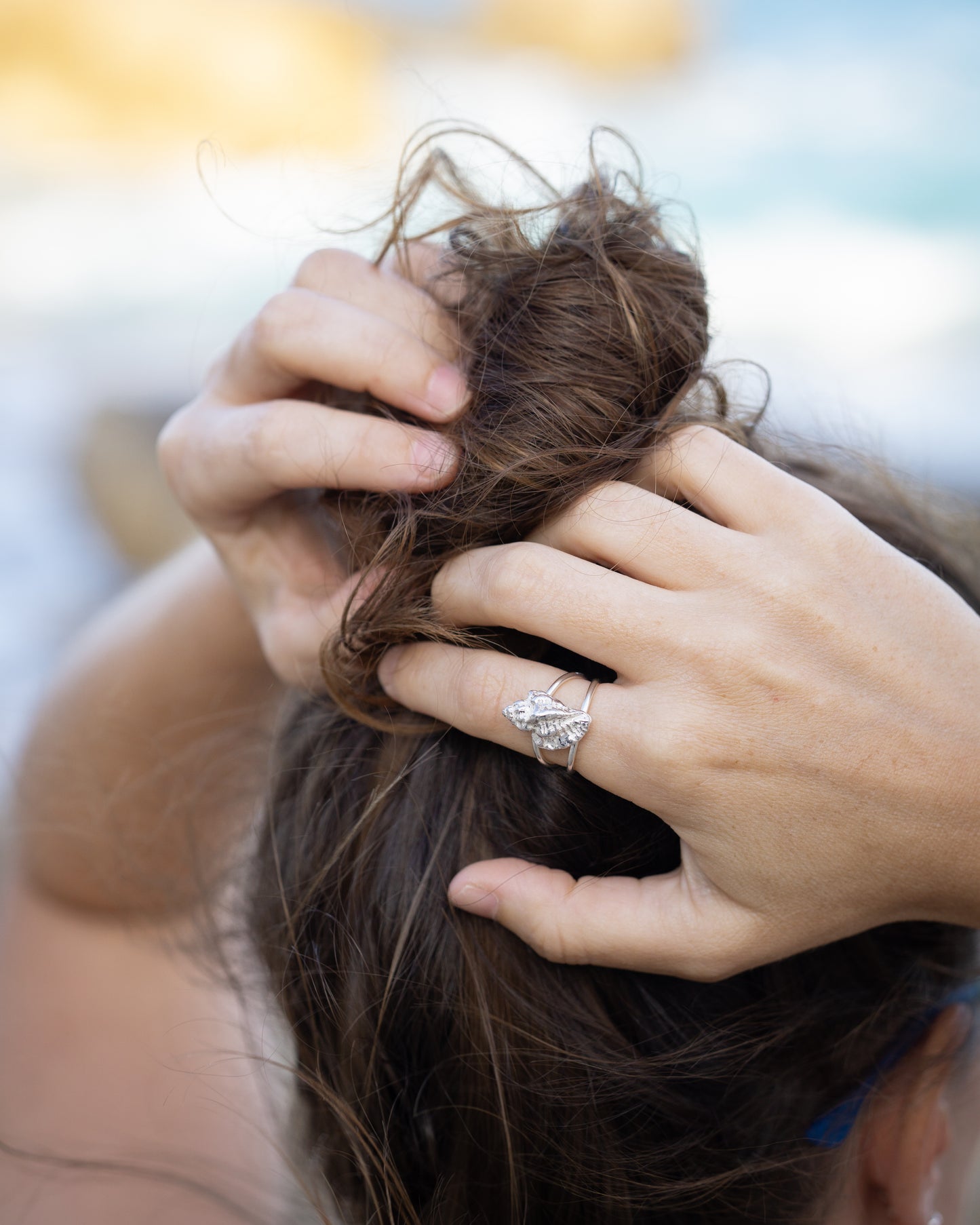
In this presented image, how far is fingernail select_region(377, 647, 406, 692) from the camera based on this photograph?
2.40 ft

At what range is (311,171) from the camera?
0.89 metres

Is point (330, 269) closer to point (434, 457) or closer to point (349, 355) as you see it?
point (349, 355)

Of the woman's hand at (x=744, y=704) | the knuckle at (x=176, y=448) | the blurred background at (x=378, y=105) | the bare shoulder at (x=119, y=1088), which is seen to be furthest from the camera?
the blurred background at (x=378, y=105)

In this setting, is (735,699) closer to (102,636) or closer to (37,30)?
(102,636)

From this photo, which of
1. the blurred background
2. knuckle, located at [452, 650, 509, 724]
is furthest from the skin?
the blurred background

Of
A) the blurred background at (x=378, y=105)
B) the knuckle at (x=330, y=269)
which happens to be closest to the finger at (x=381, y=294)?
the knuckle at (x=330, y=269)

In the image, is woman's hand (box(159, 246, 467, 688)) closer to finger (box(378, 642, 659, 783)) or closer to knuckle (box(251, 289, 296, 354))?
knuckle (box(251, 289, 296, 354))

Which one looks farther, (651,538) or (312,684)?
(312,684)

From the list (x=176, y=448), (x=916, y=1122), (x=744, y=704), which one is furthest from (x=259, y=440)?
(x=916, y=1122)

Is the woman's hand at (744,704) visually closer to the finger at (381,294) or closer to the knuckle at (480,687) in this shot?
the knuckle at (480,687)

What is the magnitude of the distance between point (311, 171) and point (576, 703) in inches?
25.7

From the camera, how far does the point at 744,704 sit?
61cm

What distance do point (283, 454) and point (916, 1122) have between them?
0.96 meters

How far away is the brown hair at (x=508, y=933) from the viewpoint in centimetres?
68
